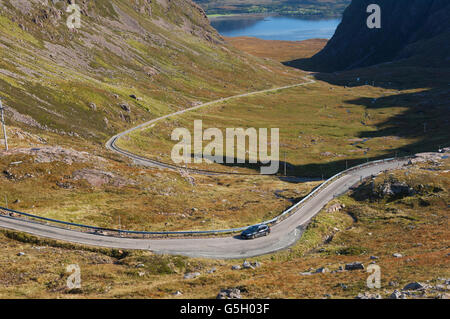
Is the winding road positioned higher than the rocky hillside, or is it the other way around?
the rocky hillside

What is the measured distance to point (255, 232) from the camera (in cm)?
5022

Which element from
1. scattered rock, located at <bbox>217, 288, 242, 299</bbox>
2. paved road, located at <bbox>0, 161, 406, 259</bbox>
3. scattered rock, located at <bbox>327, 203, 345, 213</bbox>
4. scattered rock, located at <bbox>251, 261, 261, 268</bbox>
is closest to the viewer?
scattered rock, located at <bbox>217, 288, 242, 299</bbox>

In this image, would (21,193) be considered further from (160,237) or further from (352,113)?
(352,113)

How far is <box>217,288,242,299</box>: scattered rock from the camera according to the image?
30847 millimetres

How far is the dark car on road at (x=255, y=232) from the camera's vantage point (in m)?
49.8

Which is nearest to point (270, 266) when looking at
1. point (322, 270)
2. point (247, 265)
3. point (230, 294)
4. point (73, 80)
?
point (247, 265)

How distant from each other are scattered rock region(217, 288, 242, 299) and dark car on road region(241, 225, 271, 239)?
1750 centimetres

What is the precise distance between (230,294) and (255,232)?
19.4 meters

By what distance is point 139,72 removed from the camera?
183625mm

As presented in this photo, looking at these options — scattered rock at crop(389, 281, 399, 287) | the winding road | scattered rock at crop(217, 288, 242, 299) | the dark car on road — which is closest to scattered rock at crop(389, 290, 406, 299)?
scattered rock at crop(389, 281, 399, 287)

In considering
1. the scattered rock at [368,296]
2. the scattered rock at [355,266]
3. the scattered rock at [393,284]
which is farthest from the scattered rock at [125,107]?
the scattered rock at [368,296]

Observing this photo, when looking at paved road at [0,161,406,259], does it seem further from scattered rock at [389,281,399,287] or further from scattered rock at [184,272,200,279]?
scattered rock at [389,281,399,287]

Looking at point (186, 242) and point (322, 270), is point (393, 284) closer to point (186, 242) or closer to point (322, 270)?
point (322, 270)

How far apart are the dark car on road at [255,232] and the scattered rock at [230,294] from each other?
1750 cm
